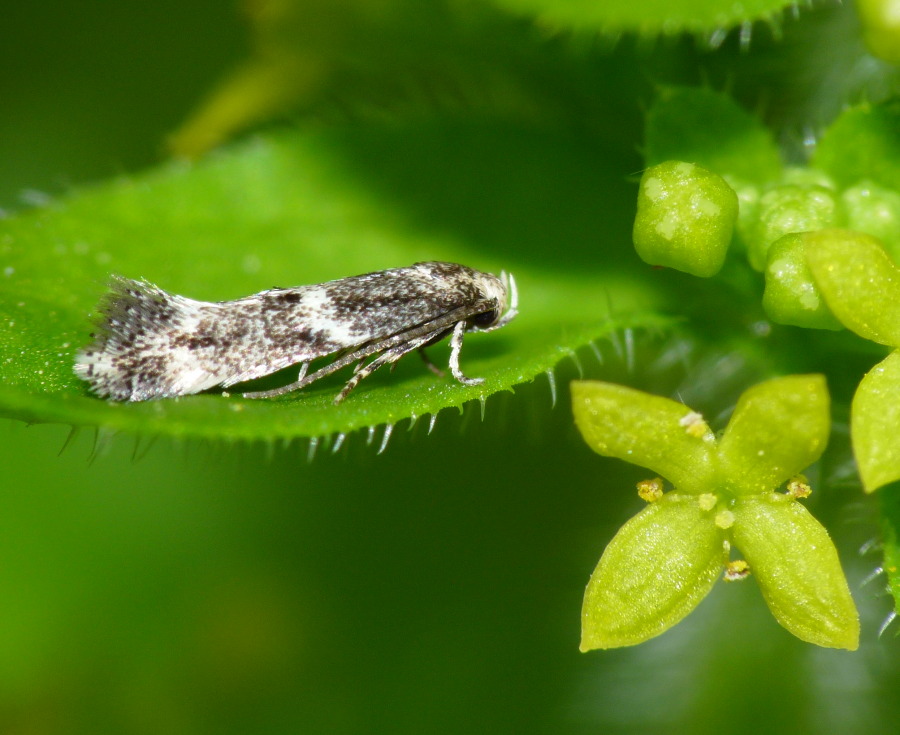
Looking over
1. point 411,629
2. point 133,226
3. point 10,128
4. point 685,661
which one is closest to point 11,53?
point 10,128

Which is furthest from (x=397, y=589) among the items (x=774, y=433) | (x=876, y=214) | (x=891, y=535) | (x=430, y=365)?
(x=876, y=214)

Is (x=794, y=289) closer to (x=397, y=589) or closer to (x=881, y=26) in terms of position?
(x=881, y=26)

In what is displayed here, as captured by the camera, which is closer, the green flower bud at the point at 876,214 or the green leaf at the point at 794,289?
the green leaf at the point at 794,289

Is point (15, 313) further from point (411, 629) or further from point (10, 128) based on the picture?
point (10, 128)

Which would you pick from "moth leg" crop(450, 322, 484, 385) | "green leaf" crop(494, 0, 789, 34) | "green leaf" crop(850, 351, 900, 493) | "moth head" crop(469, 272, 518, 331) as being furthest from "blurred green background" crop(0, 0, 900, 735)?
"green leaf" crop(850, 351, 900, 493)

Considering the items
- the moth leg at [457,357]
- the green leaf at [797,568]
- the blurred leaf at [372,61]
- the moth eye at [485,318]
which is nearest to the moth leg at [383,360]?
the moth leg at [457,357]

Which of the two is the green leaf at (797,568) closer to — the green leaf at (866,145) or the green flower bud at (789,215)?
the green flower bud at (789,215)
